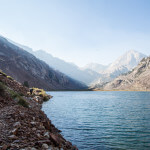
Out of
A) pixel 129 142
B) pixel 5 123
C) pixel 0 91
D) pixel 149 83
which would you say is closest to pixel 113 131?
pixel 129 142

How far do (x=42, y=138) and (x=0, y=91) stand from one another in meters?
11.7

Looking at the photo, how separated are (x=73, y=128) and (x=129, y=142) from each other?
24.4ft

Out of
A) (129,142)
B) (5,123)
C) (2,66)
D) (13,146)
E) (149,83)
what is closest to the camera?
(13,146)

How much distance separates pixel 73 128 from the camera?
19609 mm

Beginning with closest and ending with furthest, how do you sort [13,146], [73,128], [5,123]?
[13,146]
[5,123]
[73,128]

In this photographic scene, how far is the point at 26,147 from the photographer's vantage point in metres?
7.80

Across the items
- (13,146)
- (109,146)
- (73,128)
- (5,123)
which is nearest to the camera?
(13,146)

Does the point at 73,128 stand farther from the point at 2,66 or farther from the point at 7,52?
the point at 7,52

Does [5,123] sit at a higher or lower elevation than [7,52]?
lower

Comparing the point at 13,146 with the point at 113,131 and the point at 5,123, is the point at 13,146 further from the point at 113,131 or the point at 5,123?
the point at 113,131

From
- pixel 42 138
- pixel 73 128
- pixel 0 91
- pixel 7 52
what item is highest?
pixel 7 52

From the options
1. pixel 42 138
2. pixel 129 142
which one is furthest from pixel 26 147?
pixel 129 142

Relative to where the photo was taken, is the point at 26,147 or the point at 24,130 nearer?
the point at 26,147

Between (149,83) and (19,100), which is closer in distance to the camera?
(19,100)
